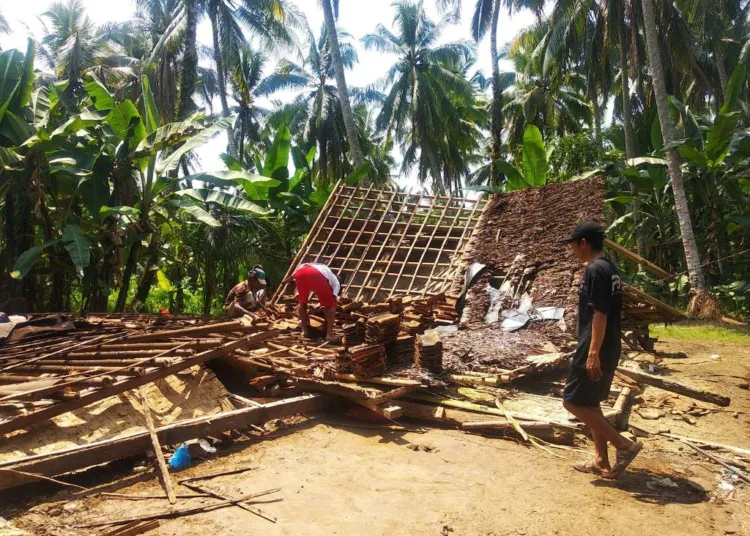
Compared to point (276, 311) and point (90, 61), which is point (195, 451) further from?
point (90, 61)

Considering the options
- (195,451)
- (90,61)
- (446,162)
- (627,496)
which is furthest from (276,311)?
(446,162)

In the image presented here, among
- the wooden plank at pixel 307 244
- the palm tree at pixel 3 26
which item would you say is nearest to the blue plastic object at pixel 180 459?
the wooden plank at pixel 307 244

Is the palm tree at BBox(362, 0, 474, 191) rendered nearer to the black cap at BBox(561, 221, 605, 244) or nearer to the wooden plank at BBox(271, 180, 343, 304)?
the wooden plank at BBox(271, 180, 343, 304)

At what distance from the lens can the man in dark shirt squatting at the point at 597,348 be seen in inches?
147

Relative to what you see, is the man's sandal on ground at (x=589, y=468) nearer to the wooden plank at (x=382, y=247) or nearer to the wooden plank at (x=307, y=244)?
the wooden plank at (x=382, y=247)

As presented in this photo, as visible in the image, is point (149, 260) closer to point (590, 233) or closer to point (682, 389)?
point (590, 233)

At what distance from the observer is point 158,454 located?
12.9 ft

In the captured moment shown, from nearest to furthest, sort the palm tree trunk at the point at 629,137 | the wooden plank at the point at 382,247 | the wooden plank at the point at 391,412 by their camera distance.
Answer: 1. the wooden plank at the point at 391,412
2. the wooden plank at the point at 382,247
3. the palm tree trunk at the point at 629,137

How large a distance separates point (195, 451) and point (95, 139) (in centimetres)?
872

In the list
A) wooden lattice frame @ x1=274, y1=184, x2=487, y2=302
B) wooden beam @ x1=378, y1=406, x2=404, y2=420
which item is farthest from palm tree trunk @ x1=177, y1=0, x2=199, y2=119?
wooden beam @ x1=378, y1=406, x2=404, y2=420

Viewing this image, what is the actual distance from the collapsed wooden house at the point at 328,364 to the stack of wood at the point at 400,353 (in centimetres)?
1

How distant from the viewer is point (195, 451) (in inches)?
172

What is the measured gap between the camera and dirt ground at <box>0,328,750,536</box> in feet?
10.7

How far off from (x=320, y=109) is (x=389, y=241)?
1733 cm
